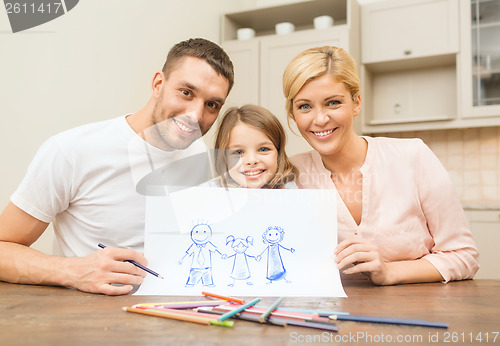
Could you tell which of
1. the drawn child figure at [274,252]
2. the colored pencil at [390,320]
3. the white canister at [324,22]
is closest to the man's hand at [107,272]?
the drawn child figure at [274,252]

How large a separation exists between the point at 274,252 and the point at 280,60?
90.6 inches

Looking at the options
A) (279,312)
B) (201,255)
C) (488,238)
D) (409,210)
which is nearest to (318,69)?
(409,210)

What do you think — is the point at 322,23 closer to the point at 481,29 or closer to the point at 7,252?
the point at 481,29

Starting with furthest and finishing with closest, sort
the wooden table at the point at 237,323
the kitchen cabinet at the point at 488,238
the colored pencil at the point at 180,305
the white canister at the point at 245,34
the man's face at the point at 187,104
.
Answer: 1. the white canister at the point at 245,34
2. the kitchen cabinet at the point at 488,238
3. the man's face at the point at 187,104
4. the colored pencil at the point at 180,305
5. the wooden table at the point at 237,323

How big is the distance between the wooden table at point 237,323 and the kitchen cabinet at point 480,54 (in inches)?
85.3

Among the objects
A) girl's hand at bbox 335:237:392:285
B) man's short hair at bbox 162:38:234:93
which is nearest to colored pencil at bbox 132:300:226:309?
girl's hand at bbox 335:237:392:285

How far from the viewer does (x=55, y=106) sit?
1686 mm

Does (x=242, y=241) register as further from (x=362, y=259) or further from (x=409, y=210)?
(x=409, y=210)

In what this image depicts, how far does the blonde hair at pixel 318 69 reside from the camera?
3.40ft

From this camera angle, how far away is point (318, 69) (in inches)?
40.6

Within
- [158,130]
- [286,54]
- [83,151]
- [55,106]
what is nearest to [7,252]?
[83,151]

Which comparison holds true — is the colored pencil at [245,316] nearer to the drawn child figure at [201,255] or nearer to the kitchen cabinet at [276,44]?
the drawn child figure at [201,255]

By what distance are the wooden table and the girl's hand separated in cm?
6

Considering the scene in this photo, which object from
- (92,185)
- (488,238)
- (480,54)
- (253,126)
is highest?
(480,54)
